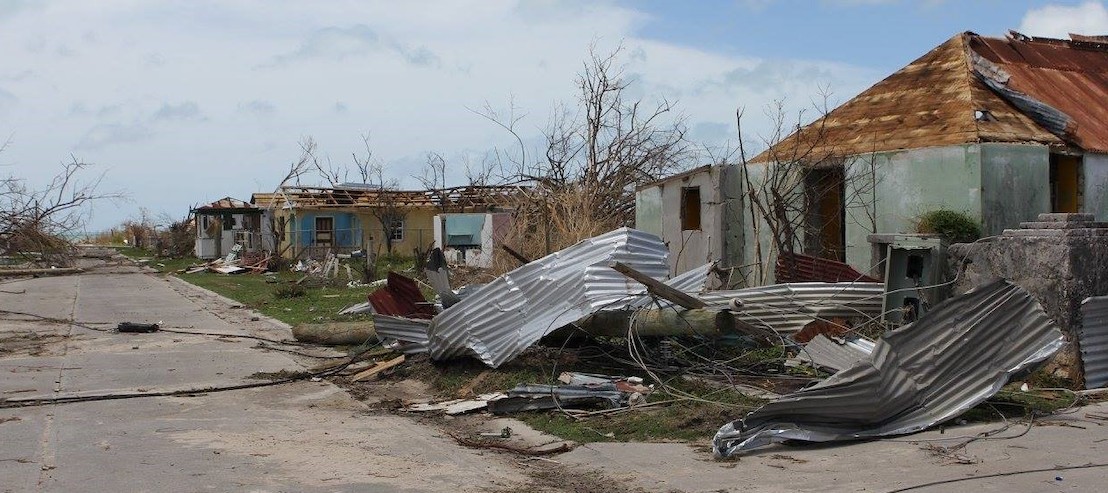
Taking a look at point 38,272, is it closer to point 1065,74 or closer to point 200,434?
point 200,434

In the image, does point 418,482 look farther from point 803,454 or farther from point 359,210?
point 359,210

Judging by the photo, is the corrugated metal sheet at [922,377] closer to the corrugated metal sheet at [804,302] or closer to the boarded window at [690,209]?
the corrugated metal sheet at [804,302]

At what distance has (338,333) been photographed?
14.9 meters

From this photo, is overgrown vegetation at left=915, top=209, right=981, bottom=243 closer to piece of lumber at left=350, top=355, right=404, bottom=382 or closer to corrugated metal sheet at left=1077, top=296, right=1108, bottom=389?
corrugated metal sheet at left=1077, top=296, right=1108, bottom=389

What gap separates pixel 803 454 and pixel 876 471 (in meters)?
0.73

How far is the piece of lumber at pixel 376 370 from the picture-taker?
11941 mm

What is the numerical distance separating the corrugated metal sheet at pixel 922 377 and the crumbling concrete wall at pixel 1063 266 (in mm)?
1487

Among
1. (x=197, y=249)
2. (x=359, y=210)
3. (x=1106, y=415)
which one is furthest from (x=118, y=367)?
(x=197, y=249)

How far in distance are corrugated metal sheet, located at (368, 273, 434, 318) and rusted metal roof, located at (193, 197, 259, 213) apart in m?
38.1

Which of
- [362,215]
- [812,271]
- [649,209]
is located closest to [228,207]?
[362,215]

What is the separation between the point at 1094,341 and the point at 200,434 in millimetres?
8050

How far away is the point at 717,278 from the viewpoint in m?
16.6

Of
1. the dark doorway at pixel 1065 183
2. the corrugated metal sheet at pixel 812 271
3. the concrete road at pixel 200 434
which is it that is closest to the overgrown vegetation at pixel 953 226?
the corrugated metal sheet at pixel 812 271

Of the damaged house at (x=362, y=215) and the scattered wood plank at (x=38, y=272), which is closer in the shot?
the scattered wood plank at (x=38, y=272)
